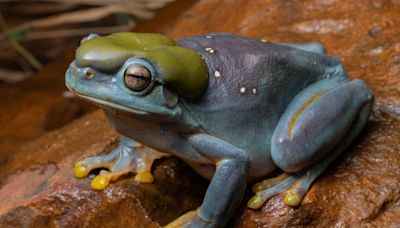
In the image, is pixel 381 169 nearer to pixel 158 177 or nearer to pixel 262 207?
pixel 262 207

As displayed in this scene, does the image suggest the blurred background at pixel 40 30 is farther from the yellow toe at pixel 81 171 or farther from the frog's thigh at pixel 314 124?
the frog's thigh at pixel 314 124

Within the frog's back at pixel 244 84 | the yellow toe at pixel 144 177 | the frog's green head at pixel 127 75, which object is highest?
the frog's green head at pixel 127 75

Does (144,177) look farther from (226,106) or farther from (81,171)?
(226,106)

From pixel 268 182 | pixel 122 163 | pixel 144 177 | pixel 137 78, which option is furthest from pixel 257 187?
pixel 137 78

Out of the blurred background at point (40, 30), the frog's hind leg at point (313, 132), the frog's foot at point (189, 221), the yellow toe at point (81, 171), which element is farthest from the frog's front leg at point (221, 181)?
the blurred background at point (40, 30)

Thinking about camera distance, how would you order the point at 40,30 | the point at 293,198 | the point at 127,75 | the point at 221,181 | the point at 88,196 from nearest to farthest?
the point at 127,75 → the point at 221,181 → the point at 293,198 → the point at 88,196 → the point at 40,30

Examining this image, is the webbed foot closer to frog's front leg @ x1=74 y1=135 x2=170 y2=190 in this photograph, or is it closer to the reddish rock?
the reddish rock
